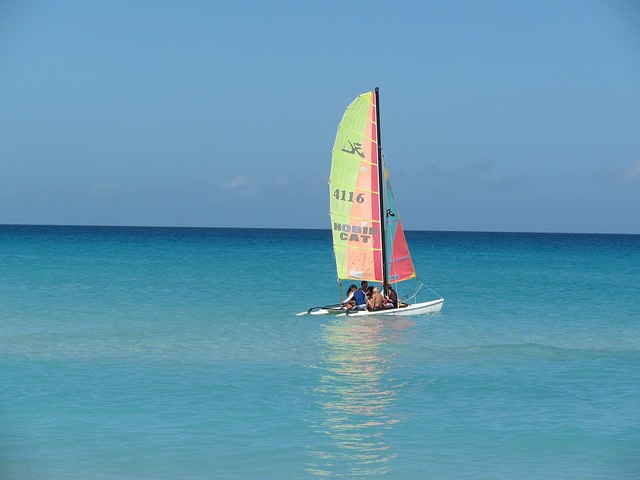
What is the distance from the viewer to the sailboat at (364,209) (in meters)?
27.7

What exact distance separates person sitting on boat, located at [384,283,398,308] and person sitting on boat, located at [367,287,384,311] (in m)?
0.27

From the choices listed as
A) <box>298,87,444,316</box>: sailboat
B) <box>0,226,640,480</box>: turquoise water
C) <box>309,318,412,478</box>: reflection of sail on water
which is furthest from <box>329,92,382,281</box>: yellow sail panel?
<box>309,318,412,478</box>: reflection of sail on water

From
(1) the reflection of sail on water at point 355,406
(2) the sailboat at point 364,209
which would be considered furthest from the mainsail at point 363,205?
(1) the reflection of sail on water at point 355,406

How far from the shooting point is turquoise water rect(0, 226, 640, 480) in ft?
36.8

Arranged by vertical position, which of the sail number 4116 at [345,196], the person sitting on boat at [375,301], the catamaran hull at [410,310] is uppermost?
the sail number 4116 at [345,196]

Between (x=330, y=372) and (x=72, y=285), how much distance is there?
25.6 meters

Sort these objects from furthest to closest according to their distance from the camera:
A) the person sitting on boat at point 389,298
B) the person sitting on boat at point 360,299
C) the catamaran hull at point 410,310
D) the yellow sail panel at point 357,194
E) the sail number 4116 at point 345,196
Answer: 1. the sail number 4116 at point 345,196
2. the yellow sail panel at point 357,194
3. the person sitting on boat at point 389,298
4. the person sitting on boat at point 360,299
5. the catamaran hull at point 410,310

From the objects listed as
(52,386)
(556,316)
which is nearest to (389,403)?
(52,386)

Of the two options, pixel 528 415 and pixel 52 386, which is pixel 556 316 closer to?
pixel 528 415

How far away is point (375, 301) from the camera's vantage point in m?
27.0

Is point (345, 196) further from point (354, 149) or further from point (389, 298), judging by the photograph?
point (389, 298)

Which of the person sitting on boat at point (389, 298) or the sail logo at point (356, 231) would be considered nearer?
the person sitting on boat at point (389, 298)

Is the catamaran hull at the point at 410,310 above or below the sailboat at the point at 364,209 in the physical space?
below

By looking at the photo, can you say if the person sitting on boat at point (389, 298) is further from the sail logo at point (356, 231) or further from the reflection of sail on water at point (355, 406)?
the reflection of sail on water at point (355, 406)
